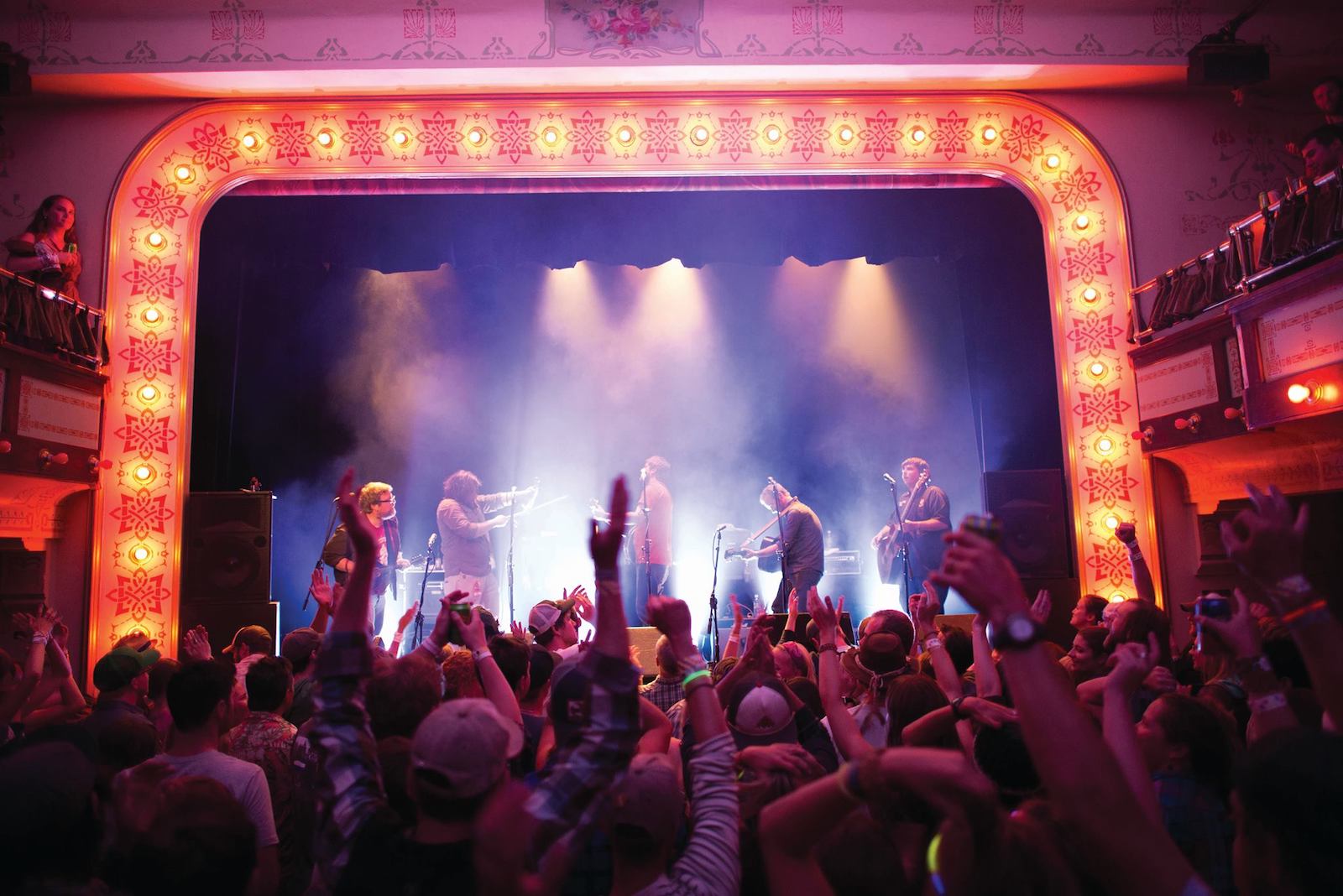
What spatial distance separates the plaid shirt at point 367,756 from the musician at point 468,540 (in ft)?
28.4

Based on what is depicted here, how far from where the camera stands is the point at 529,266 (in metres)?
11.7

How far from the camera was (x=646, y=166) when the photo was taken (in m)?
9.24

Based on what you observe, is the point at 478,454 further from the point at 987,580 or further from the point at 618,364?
the point at 987,580

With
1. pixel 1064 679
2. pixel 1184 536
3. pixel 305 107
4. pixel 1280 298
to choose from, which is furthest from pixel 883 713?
pixel 305 107

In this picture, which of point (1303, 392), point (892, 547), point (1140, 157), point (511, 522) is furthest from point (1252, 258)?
point (511, 522)

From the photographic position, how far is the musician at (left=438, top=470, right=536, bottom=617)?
10.4 meters

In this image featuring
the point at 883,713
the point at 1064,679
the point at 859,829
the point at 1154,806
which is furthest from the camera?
the point at 883,713

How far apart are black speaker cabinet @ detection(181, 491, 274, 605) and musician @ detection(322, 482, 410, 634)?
0.56 m

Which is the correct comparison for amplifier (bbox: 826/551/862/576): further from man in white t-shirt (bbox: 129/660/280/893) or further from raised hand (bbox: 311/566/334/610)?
man in white t-shirt (bbox: 129/660/280/893)

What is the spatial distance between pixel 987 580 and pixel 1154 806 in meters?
0.81

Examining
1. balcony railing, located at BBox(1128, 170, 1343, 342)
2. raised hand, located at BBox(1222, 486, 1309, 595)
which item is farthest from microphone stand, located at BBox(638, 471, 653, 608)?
raised hand, located at BBox(1222, 486, 1309, 595)

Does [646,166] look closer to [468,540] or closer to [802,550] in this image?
[802,550]

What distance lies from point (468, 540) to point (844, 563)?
4350 millimetres

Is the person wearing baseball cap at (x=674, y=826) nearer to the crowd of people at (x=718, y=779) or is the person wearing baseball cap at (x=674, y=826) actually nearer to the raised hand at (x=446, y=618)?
the crowd of people at (x=718, y=779)
